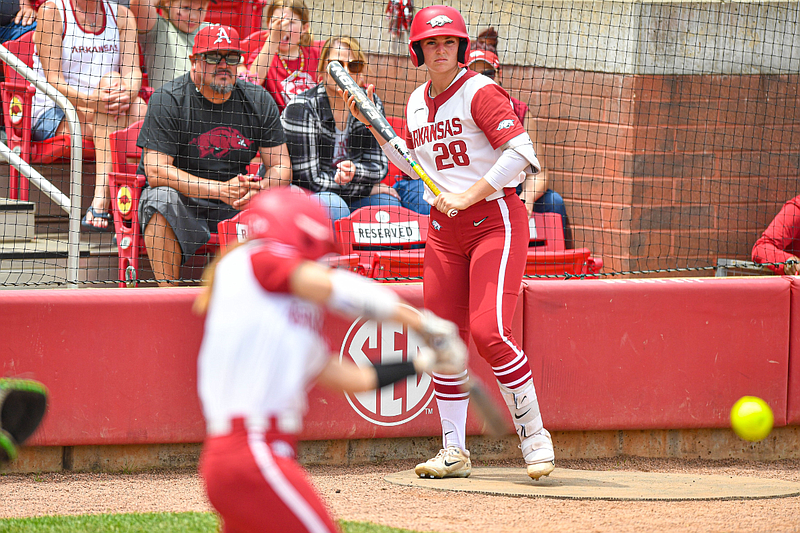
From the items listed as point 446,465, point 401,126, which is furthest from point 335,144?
point 446,465

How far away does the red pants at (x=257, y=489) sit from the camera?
80.0 inches

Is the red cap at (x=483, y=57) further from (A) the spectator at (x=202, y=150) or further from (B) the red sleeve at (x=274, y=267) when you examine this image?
(B) the red sleeve at (x=274, y=267)

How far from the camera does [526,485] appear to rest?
420 cm

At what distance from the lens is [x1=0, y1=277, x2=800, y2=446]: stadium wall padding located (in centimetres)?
445

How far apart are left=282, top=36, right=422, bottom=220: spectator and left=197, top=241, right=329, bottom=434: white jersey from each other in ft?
11.2

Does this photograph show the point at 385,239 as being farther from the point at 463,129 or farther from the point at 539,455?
the point at 539,455

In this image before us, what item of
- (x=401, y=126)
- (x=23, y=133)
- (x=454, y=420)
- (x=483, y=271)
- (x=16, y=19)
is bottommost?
(x=454, y=420)

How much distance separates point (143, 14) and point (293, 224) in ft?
15.3

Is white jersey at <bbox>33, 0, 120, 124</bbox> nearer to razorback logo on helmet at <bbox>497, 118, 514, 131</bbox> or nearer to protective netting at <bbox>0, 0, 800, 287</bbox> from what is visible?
protective netting at <bbox>0, 0, 800, 287</bbox>

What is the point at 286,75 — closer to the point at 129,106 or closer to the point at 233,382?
the point at 129,106

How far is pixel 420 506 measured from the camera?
3.85m

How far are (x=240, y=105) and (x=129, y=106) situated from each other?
0.90 metres

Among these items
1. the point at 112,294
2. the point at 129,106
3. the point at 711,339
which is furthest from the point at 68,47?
Result: the point at 711,339

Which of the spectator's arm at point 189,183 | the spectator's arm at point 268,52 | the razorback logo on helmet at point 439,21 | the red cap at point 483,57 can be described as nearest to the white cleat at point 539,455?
the razorback logo on helmet at point 439,21
